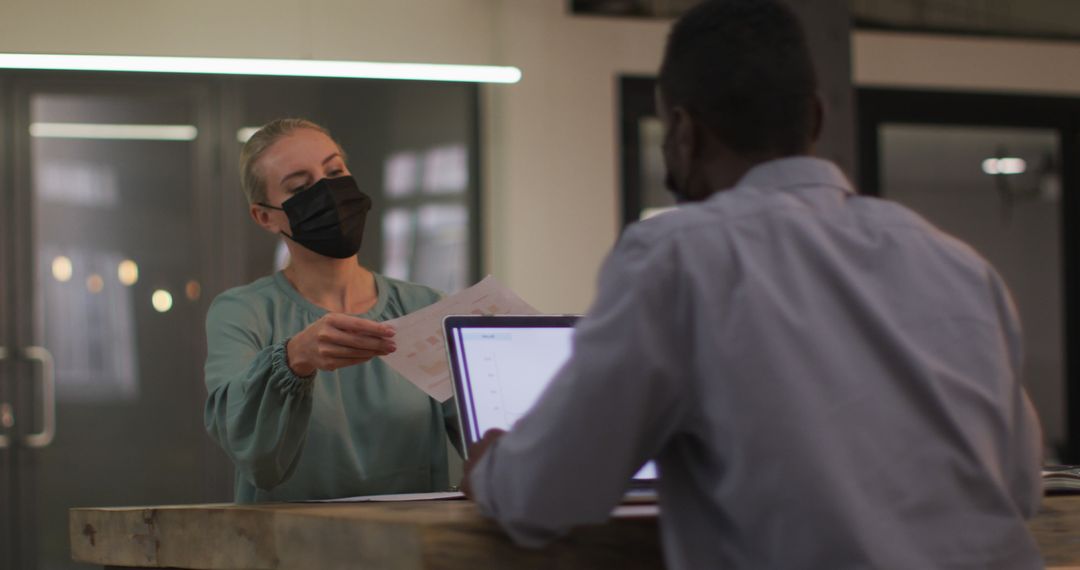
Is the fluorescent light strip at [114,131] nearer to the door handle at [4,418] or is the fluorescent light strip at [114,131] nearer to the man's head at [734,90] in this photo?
the door handle at [4,418]

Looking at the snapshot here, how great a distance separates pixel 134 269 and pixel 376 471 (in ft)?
11.3

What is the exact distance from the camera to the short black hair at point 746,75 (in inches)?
50.3

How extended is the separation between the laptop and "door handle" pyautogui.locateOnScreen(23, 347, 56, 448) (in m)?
3.84

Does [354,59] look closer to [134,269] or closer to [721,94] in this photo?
[134,269]

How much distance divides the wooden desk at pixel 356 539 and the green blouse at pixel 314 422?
193 mm

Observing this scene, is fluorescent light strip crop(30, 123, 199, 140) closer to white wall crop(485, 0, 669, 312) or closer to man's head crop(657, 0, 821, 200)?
white wall crop(485, 0, 669, 312)

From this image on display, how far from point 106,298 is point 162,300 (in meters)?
0.22

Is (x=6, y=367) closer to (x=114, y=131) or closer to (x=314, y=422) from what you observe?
(x=114, y=131)

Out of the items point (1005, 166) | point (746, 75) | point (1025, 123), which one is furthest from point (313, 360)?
point (1005, 166)

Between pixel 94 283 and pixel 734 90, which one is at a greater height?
pixel 734 90

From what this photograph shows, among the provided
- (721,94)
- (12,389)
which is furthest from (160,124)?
(721,94)

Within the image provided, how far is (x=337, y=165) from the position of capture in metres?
2.49

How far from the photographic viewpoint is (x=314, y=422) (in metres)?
2.20

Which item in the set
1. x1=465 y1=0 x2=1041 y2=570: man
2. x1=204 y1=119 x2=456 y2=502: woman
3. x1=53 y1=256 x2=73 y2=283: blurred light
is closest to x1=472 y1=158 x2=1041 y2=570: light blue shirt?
x1=465 y1=0 x2=1041 y2=570: man
